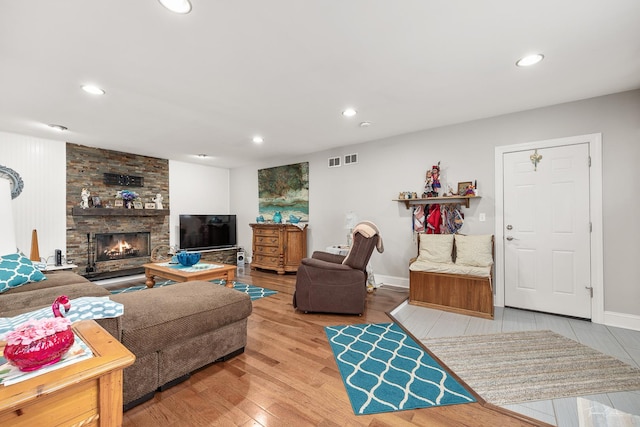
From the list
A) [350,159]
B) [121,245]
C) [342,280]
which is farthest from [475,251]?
[121,245]

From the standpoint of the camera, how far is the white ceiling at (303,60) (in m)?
1.78

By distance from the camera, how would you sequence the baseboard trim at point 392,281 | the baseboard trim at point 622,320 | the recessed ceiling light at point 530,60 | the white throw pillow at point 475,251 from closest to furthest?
the recessed ceiling light at point 530,60
the baseboard trim at point 622,320
the white throw pillow at point 475,251
the baseboard trim at point 392,281

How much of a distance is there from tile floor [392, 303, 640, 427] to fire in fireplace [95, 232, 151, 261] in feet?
16.7

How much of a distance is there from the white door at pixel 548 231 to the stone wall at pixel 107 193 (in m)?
6.15

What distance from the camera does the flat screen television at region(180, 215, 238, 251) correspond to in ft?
20.4

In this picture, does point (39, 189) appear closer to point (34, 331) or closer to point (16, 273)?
point (16, 273)

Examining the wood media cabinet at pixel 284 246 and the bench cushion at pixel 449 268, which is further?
the wood media cabinet at pixel 284 246

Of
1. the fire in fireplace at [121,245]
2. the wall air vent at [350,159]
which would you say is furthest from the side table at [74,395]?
the fire in fireplace at [121,245]

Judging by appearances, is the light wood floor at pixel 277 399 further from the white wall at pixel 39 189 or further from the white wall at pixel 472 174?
the white wall at pixel 39 189

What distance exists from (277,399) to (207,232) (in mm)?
5367

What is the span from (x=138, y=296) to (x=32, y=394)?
145 centimetres

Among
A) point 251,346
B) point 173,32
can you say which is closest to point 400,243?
point 251,346

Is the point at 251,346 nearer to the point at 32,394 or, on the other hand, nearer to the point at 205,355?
the point at 205,355

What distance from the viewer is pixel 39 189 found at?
4480mm
